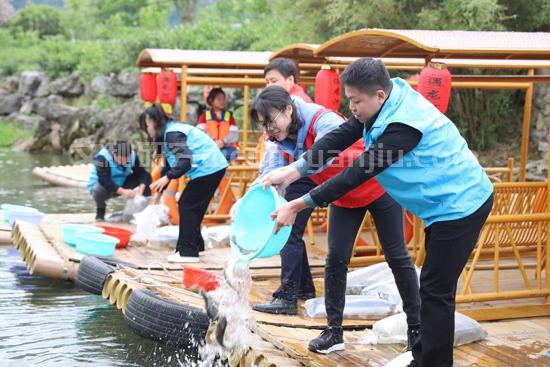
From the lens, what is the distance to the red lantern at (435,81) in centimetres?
612

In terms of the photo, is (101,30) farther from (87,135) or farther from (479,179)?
(479,179)

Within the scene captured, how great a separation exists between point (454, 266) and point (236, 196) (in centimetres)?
711

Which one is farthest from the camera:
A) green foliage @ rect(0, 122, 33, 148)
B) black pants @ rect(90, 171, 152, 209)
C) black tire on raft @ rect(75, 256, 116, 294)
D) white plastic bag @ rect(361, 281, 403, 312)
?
green foliage @ rect(0, 122, 33, 148)

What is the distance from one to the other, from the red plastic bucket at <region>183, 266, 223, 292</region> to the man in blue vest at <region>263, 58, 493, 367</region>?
2609 millimetres

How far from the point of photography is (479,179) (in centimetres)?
407

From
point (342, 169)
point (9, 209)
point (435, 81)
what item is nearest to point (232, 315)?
point (342, 169)

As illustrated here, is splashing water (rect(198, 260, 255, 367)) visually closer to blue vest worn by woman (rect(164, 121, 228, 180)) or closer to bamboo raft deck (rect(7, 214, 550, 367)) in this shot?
bamboo raft deck (rect(7, 214, 550, 367))

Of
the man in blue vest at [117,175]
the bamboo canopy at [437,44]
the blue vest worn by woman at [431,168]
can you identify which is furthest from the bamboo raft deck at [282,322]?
the bamboo canopy at [437,44]

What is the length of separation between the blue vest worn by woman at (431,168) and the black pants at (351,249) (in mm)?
828

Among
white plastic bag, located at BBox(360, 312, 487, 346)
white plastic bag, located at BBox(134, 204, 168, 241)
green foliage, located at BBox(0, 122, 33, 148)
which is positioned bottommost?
green foliage, located at BBox(0, 122, 33, 148)

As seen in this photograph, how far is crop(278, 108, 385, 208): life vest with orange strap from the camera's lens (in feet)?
15.8

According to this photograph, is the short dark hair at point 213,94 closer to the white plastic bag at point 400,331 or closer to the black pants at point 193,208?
the black pants at point 193,208

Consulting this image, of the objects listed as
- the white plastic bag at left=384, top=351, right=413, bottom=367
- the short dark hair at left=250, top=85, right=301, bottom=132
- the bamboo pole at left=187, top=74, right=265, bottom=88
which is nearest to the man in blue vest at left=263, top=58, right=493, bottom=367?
the white plastic bag at left=384, top=351, right=413, bottom=367

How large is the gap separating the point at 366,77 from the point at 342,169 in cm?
123
